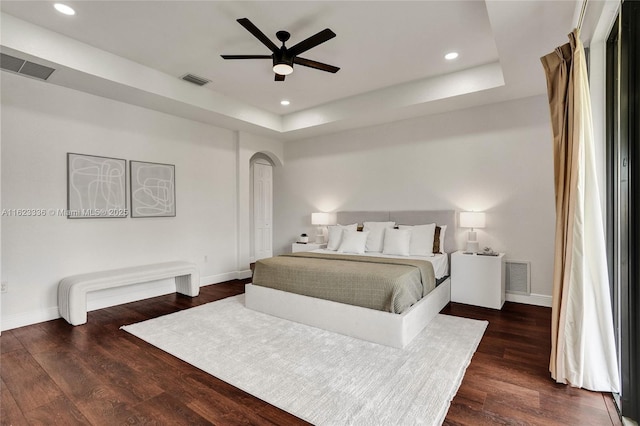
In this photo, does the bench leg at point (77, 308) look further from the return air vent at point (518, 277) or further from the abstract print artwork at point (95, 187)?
the return air vent at point (518, 277)

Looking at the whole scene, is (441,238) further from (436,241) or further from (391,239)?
(391,239)

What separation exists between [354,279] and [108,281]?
2908 mm

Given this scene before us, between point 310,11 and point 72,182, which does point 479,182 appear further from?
point 72,182

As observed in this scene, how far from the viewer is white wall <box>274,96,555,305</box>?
4055 millimetres

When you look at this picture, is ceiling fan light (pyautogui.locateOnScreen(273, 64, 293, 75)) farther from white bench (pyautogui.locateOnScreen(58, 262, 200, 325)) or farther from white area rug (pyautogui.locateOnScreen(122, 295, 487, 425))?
white bench (pyautogui.locateOnScreen(58, 262, 200, 325))

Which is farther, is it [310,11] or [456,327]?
[456,327]

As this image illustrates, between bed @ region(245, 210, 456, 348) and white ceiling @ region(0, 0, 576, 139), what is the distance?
2.31 metres

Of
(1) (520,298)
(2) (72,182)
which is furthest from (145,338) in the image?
(1) (520,298)

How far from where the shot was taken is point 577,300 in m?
2.06

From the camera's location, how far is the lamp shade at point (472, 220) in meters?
4.14

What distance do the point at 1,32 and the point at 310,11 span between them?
278 cm

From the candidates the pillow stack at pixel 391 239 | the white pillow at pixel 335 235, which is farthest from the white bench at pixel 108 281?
the pillow stack at pixel 391 239

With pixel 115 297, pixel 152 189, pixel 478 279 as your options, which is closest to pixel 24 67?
pixel 152 189

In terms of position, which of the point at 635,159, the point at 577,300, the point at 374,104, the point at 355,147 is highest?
the point at 374,104
